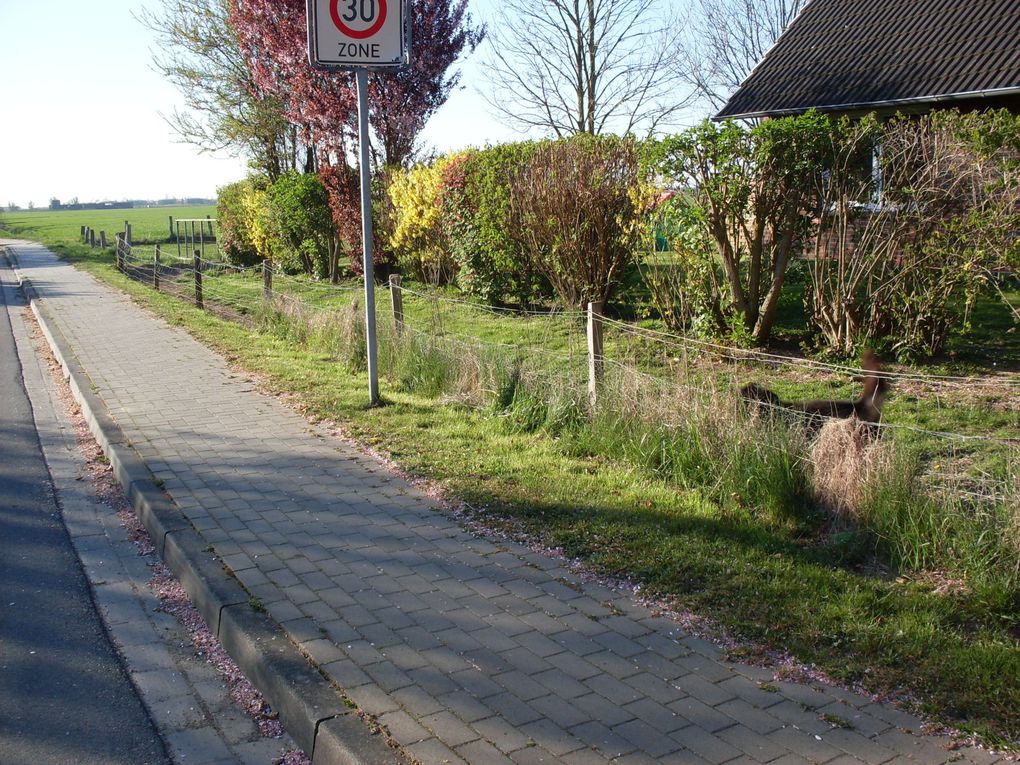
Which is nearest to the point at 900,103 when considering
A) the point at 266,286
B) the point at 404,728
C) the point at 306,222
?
the point at 266,286

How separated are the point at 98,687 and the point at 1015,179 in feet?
24.8

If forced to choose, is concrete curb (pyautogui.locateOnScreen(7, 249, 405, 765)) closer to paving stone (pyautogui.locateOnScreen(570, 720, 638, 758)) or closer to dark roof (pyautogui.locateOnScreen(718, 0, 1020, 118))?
paving stone (pyautogui.locateOnScreen(570, 720, 638, 758))

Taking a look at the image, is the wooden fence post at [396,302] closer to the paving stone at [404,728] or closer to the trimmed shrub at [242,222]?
the paving stone at [404,728]

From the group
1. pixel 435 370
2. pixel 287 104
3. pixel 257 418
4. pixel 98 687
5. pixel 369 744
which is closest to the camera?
pixel 369 744

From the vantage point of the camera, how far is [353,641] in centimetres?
438

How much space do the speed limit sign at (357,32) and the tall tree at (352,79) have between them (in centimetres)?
1389

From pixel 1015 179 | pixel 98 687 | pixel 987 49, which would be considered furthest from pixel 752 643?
pixel 987 49

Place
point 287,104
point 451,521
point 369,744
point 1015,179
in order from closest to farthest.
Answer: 1. point 369,744
2. point 451,521
3. point 1015,179
4. point 287,104

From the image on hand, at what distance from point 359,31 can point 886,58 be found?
13.1 metres

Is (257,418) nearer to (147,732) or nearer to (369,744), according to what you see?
(147,732)

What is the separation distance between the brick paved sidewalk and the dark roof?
13.4 m

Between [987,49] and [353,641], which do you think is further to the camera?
[987,49]

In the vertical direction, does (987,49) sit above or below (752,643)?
above

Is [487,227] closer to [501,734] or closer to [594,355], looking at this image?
[594,355]
